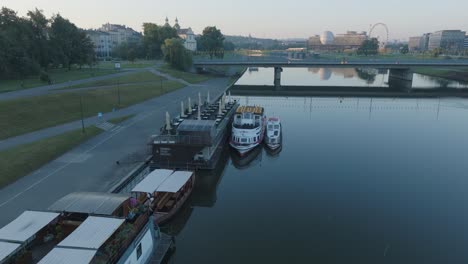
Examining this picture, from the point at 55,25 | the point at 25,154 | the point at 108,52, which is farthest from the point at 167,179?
the point at 108,52

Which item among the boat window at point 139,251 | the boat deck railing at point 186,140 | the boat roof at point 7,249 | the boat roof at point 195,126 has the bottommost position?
the boat window at point 139,251

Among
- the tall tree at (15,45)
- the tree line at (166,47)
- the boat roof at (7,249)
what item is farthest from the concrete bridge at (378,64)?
the boat roof at (7,249)

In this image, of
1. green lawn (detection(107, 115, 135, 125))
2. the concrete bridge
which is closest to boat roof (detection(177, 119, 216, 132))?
green lawn (detection(107, 115, 135, 125))

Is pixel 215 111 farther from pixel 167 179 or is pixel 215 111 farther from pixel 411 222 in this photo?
pixel 411 222

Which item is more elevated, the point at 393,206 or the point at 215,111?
the point at 215,111

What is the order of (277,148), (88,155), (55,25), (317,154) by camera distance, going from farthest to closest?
(55,25) → (277,148) → (317,154) → (88,155)

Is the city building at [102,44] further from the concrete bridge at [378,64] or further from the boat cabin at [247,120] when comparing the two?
the boat cabin at [247,120]
